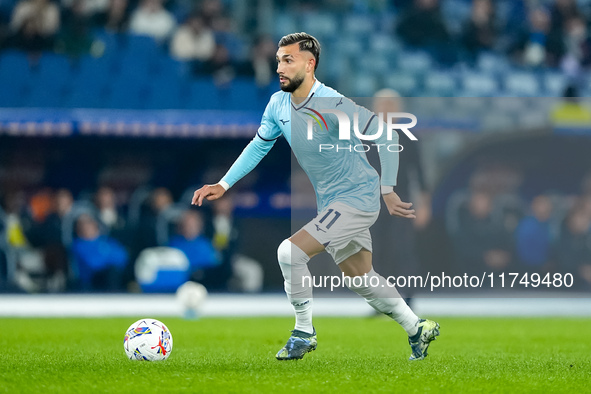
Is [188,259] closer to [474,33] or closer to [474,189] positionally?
[474,189]

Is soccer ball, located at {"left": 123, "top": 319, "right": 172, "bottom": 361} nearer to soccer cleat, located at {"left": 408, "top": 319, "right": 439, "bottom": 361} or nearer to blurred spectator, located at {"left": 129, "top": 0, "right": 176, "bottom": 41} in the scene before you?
soccer cleat, located at {"left": 408, "top": 319, "right": 439, "bottom": 361}

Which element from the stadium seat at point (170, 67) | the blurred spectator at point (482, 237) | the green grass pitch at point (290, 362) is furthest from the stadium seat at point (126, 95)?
the green grass pitch at point (290, 362)

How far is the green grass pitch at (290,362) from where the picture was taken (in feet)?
17.6

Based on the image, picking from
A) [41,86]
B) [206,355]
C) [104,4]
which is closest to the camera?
[206,355]

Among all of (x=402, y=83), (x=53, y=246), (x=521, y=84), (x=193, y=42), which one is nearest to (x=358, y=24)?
(x=402, y=83)

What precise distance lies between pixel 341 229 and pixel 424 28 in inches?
508

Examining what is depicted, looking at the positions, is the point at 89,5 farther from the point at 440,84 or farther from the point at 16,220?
the point at 440,84

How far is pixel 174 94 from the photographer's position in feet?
53.6

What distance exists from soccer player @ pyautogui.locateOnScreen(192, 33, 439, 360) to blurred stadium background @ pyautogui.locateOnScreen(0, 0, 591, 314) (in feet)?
16.9

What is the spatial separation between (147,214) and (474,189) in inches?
199

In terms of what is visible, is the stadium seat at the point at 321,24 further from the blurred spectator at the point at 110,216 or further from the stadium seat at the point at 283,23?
the blurred spectator at the point at 110,216

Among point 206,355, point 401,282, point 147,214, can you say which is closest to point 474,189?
point 147,214

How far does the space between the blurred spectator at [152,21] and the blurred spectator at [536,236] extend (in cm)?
743

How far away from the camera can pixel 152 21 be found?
57.4 feet
